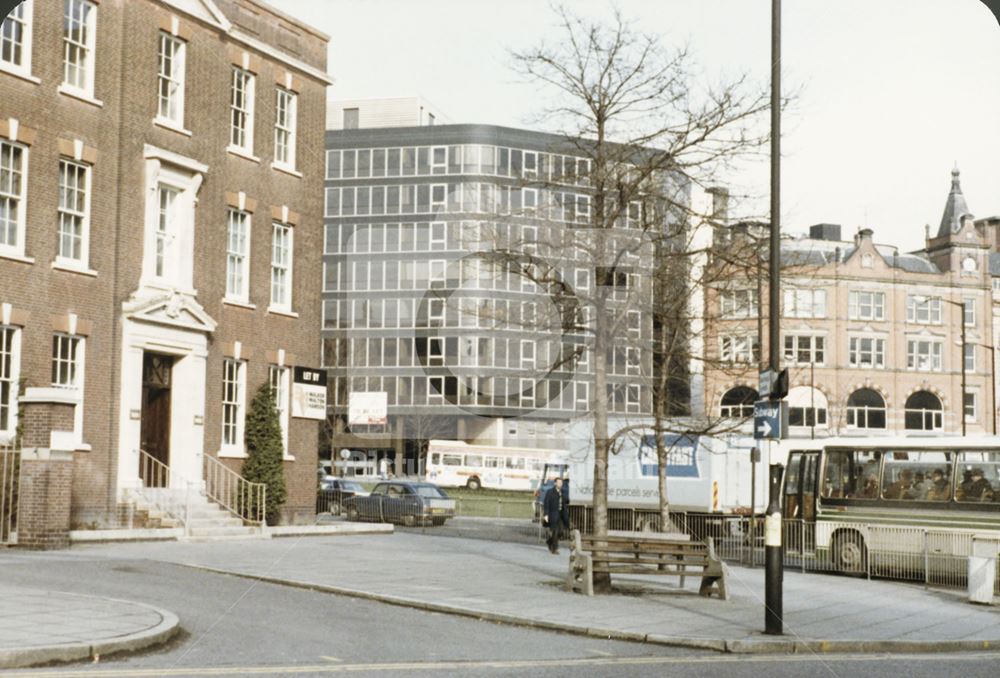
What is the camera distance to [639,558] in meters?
19.5

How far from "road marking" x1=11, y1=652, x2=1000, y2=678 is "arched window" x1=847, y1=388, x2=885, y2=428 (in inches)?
3127

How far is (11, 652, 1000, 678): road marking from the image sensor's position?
1073 cm

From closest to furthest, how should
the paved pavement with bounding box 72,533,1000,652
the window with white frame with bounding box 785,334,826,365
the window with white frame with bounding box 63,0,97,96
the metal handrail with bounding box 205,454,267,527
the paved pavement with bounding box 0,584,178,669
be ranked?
the paved pavement with bounding box 0,584,178,669, the paved pavement with bounding box 72,533,1000,652, the window with white frame with bounding box 63,0,97,96, the metal handrail with bounding box 205,454,267,527, the window with white frame with bounding box 785,334,826,365

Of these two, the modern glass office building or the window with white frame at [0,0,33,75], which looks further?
the window with white frame at [0,0,33,75]

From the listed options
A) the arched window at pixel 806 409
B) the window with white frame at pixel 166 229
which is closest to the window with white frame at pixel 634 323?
the window with white frame at pixel 166 229

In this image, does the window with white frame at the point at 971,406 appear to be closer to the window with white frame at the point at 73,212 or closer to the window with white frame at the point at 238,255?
the window with white frame at the point at 238,255

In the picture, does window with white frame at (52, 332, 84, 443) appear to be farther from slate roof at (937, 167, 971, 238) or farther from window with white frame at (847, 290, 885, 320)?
window with white frame at (847, 290, 885, 320)

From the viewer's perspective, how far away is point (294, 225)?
109 feet

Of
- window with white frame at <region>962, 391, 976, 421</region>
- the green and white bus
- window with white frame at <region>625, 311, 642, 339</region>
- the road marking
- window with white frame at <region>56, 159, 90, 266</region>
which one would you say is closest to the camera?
the road marking

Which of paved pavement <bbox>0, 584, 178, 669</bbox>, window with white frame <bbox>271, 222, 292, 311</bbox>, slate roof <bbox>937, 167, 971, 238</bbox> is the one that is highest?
slate roof <bbox>937, 167, 971, 238</bbox>

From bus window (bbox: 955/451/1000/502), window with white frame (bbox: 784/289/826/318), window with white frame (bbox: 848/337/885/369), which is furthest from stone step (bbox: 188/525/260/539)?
window with white frame (bbox: 848/337/885/369)

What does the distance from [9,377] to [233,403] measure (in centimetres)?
707

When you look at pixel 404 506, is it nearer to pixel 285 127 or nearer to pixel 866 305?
pixel 285 127

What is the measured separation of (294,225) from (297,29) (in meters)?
5.20
